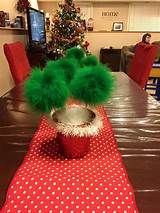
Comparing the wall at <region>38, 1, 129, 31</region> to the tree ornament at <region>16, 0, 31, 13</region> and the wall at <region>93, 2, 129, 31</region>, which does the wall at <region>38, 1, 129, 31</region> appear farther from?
the tree ornament at <region>16, 0, 31, 13</region>

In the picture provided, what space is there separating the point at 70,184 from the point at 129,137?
0.42 metres

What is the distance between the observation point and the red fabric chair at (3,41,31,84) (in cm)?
199

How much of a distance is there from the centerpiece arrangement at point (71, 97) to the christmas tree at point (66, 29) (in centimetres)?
413

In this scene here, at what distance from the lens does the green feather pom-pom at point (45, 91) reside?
2.02 ft

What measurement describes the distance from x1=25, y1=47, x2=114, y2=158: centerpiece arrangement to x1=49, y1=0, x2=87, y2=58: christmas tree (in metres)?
4.13

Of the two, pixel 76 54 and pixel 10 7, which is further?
pixel 10 7

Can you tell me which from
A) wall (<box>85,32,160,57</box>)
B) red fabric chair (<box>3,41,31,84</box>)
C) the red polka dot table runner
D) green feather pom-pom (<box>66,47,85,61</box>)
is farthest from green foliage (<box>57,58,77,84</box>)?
wall (<box>85,32,160,57</box>)

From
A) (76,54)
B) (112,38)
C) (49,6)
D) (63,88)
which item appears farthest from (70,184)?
(49,6)

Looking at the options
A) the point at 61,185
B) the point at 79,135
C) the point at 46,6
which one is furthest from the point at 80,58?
the point at 46,6

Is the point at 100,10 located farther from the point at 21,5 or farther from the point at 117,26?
the point at 21,5

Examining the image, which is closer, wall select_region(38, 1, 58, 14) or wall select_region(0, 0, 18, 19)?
wall select_region(0, 0, 18, 19)

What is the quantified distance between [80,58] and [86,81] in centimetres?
34

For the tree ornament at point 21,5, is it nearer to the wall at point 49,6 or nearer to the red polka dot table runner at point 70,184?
the wall at point 49,6

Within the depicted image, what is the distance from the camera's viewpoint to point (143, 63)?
6.88 ft
